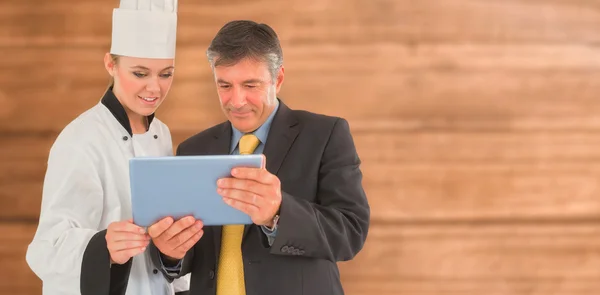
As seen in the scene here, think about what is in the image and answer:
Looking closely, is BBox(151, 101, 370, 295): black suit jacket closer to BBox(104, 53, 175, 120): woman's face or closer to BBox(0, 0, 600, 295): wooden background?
BBox(104, 53, 175, 120): woman's face

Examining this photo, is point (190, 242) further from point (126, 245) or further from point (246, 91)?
point (246, 91)

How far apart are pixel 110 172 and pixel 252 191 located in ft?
1.09

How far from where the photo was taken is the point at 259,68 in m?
1.22

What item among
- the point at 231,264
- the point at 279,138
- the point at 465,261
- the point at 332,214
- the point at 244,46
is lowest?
the point at 465,261

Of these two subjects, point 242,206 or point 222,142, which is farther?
point 222,142

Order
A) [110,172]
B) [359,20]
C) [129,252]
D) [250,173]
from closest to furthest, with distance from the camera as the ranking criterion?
[250,173], [129,252], [110,172], [359,20]

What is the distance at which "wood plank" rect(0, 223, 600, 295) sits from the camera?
1881 millimetres

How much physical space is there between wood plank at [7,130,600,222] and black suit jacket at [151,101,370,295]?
0.62 meters

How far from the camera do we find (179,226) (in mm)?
1102

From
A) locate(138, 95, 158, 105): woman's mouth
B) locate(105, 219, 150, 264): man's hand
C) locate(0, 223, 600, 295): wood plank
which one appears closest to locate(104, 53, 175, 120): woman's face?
locate(138, 95, 158, 105): woman's mouth

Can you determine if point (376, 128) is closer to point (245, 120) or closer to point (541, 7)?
point (541, 7)

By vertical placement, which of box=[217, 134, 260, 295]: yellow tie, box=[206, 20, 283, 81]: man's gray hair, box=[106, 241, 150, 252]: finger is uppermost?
box=[206, 20, 283, 81]: man's gray hair

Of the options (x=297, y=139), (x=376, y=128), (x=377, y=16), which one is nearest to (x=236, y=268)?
(x=297, y=139)

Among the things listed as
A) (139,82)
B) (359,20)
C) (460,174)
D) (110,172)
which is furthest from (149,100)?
(460,174)
